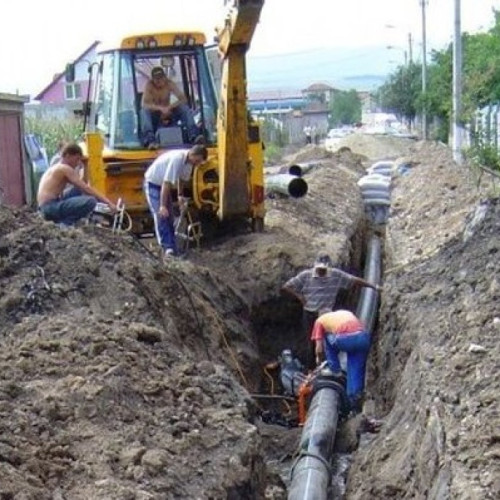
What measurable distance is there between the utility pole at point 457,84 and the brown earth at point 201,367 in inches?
557

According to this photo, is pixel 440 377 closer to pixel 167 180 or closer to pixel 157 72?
pixel 167 180

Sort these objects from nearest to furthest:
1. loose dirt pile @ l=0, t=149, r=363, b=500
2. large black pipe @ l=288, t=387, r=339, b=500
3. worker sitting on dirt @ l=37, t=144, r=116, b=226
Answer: loose dirt pile @ l=0, t=149, r=363, b=500
large black pipe @ l=288, t=387, r=339, b=500
worker sitting on dirt @ l=37, t=144, r=116, b=226

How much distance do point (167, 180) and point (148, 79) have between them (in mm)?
1862

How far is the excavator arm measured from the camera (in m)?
11.9

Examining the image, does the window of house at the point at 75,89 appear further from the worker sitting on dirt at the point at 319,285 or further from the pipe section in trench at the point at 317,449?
the pipe section in trench at the point at 317,449

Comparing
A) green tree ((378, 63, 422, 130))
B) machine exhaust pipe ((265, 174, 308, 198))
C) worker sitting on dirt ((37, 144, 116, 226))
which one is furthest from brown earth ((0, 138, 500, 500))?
green tree ((378, 63, 422, 130))

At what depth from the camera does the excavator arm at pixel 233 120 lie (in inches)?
469

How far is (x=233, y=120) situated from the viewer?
41.1 ft

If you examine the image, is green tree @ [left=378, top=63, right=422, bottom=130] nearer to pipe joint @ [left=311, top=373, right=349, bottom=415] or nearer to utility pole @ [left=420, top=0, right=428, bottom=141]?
utility pole @ [left=420, top=0, right=428, bottom=141]

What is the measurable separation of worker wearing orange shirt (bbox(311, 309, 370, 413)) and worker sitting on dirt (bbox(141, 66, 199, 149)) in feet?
12.0

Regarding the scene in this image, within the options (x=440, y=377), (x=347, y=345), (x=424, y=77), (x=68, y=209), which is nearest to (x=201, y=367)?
(x=440, y=377)

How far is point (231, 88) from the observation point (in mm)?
12367

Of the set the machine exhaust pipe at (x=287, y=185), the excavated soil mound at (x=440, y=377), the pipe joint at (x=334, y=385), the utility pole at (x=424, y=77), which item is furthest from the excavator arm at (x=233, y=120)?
the utility pole at (x=424, y=77)

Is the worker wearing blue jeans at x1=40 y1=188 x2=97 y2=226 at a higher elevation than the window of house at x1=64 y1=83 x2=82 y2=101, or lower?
lower
